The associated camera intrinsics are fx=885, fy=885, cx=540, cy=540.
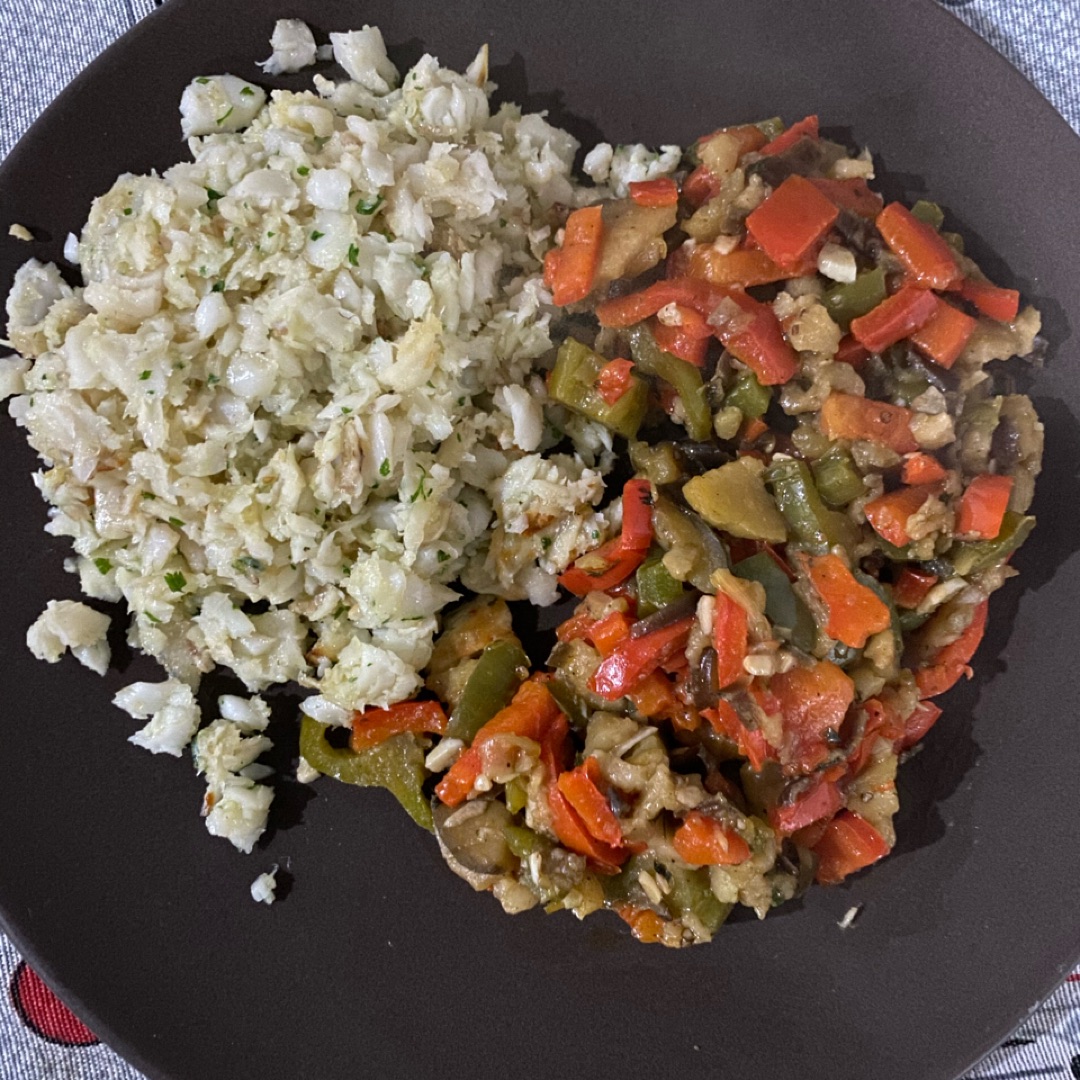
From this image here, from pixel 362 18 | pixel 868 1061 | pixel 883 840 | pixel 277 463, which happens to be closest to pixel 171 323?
pixel 277 463

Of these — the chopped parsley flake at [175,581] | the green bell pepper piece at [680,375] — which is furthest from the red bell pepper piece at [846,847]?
the chopped parsley flake at [175,581]

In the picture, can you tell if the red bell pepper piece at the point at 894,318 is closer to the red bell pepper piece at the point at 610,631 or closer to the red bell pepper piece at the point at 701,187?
the red bell pepper piece at the point at 701,187

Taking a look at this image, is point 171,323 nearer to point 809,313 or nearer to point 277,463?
point 277,463

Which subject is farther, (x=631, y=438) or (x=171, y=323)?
(x=631, y=438)

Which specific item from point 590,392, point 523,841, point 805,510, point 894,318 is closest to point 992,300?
point 894,318

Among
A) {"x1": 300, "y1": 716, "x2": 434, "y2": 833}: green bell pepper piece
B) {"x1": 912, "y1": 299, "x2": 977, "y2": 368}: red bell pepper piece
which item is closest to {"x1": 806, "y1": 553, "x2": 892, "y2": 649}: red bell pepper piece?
{"x1": 912, "y1": 299, "x2": 977, "y2": 368}: red bell pepper piece

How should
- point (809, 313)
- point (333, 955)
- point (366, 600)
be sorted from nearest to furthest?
point (809, 313) < point (366, 600) < point (333, 955)

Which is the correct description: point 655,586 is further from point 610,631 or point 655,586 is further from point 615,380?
point 615,380
